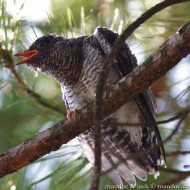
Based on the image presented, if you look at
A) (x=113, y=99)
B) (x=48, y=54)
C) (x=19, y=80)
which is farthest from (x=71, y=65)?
(x=113, y=99)

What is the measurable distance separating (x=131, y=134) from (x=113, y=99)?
0.98 meters

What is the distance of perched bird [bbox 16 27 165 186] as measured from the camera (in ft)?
9.61

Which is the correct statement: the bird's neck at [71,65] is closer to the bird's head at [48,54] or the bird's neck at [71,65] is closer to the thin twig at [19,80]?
the bird's head at [48,54]

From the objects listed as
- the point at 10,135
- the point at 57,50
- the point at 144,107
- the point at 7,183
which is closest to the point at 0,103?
the point at 10,135

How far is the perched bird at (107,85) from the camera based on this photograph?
115 inches

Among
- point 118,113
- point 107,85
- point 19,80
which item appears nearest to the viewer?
point 19,80

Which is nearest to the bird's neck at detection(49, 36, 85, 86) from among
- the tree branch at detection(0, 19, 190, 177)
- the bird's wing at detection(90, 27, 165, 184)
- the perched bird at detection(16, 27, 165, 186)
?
the perched bird at detection(16, 27, 165, 186)

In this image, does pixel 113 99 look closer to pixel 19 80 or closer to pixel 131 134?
pixel 19 80

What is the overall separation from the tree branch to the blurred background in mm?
268

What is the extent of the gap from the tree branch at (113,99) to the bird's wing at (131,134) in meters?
0.49

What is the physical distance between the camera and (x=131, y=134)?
10.5ft

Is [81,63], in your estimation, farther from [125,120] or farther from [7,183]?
[7,183]

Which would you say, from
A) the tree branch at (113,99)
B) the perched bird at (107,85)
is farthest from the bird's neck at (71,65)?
the tree branch at (113,99)

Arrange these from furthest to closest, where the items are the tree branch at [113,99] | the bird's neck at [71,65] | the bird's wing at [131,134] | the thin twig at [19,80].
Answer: the bird's neck at [71,65] < the bird's wing at [131,134] < the thin twig at [19,80] < the tree branch at [113,99]
